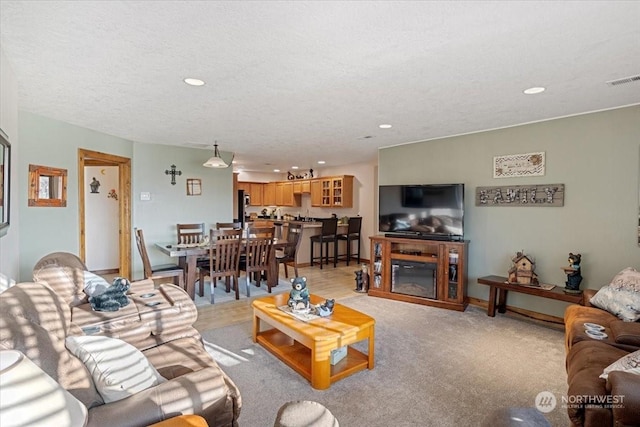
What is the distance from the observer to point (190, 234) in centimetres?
578

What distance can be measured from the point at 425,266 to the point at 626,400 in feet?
10.5

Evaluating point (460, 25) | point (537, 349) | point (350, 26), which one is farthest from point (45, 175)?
point (537, 349)

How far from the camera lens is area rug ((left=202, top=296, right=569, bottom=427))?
87.6 inches

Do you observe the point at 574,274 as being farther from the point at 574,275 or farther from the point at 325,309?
the point at 325,309

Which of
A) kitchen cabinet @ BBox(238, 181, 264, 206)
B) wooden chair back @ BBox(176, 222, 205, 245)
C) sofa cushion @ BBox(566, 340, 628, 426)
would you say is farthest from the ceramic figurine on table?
kitchen cabinet @ BBox(238, 181, 264, 206)

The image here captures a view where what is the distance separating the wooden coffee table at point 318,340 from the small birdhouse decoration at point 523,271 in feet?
6.99

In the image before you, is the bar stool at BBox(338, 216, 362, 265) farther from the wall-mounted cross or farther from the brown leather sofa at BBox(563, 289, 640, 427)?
the brown leather sofa at BBox(563, 289, 640, 427)

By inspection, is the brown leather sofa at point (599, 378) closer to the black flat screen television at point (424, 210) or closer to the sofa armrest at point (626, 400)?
the sofa armrest at point (626, 400)

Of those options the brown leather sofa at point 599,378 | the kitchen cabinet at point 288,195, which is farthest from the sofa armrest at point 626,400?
the kitchen cabinet at point 288,195

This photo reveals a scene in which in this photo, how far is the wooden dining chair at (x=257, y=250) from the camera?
4.95 meters

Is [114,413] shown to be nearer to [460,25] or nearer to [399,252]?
[460,25]

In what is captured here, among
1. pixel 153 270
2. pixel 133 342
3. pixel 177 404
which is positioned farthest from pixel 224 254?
pixel 177 404

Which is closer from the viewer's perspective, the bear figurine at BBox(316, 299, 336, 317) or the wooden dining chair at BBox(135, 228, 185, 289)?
the bear figurine at BBox(316, 299, 336, 317)

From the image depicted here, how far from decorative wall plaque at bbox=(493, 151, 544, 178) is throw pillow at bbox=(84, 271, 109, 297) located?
4491 millimetres
